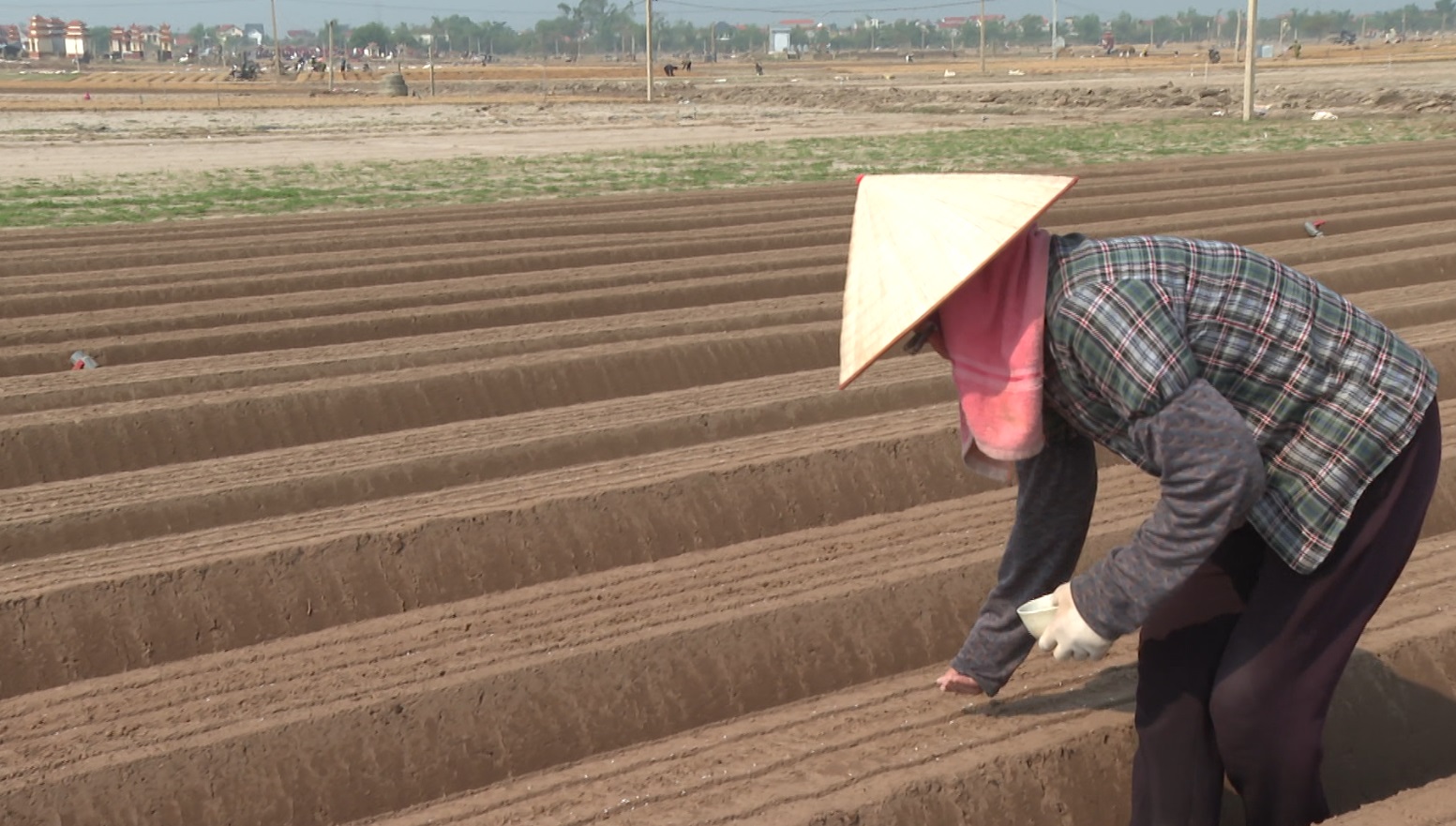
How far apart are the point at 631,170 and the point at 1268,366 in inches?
533

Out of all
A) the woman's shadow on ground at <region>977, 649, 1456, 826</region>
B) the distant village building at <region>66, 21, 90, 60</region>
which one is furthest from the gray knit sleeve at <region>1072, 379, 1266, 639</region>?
the distant village building at <region>66, 21, 90, 60</region>

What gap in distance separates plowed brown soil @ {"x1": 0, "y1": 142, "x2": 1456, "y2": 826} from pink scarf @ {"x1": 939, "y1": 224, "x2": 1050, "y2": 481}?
93 cm

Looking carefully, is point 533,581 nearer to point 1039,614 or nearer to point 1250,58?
point 1039,614

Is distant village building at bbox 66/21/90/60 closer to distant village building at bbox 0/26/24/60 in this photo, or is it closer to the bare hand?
distant village building at bbox 0/26/24/60

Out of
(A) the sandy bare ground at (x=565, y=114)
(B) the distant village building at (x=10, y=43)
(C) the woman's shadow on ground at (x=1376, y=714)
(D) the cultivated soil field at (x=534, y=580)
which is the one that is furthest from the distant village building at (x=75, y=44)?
(C) the woman's shadow on ground at (x=1376, y=714)

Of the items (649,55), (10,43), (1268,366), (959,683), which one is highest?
(10,43)

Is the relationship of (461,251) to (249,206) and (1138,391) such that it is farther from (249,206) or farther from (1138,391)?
(1138,391)

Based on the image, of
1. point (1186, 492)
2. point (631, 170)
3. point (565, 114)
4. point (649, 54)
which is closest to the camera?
point (1186, 492)

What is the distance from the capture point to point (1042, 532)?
115 inches

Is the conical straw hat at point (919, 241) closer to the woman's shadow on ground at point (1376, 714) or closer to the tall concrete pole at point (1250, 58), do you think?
the woman's shadow on ground at point (1376, 714)

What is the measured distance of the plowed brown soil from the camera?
3.32 m

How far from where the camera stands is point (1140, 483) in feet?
16.7

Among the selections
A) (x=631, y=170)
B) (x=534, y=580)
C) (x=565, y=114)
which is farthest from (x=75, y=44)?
(x=534, y=580)

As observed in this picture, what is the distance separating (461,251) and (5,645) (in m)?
5.69
